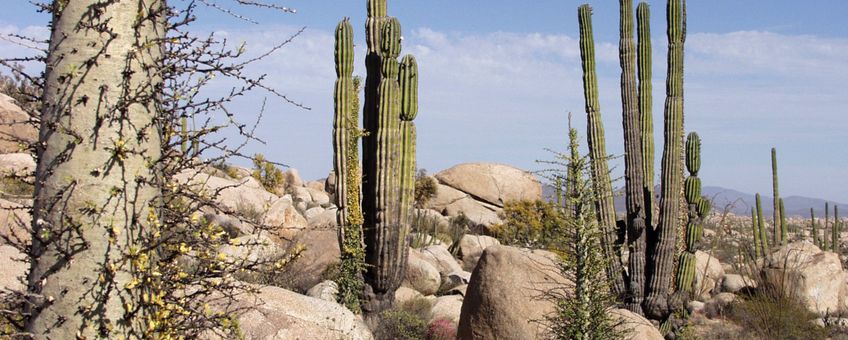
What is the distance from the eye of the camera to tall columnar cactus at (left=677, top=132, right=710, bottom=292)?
1201 cm

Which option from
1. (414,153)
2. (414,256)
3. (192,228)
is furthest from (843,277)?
(192,228)

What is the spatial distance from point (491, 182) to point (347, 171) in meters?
18.2

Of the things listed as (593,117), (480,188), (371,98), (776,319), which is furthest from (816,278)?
(480,188)

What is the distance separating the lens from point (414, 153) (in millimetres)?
11039

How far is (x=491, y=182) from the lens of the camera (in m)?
29.0

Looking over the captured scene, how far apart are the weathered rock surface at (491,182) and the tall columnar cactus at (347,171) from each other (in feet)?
56.9

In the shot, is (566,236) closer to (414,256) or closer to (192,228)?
(192,228)

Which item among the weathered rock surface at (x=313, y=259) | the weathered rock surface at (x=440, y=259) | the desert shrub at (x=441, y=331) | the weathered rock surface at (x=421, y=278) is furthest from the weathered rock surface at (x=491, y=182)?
the desert shrub at (x=441, y=331)

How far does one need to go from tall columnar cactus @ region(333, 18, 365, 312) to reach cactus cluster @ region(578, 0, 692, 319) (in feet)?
11.2

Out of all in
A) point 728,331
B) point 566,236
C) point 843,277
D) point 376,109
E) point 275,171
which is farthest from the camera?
point 275,171

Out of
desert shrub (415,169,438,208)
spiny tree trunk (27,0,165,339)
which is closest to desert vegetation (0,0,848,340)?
spiny tree trunk (27,0,165,339)

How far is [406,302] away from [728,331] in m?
5.40

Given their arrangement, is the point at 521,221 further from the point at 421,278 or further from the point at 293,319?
the point at 293,319

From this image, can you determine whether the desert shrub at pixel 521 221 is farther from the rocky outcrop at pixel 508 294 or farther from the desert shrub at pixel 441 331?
the rocky outcrop at pixel 508 294
